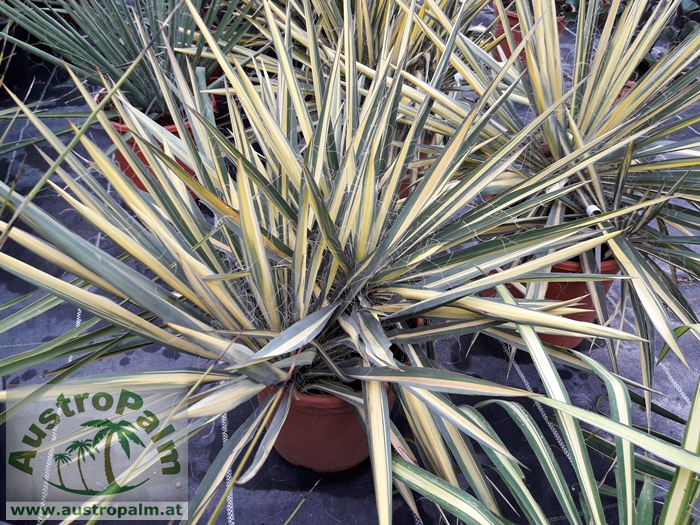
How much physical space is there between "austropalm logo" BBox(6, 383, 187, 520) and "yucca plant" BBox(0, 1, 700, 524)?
4cm

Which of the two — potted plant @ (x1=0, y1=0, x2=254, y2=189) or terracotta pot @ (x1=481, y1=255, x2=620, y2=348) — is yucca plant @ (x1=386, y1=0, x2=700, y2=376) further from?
potted plant @ (x1=0, y1=0, x2=254, y2=189)

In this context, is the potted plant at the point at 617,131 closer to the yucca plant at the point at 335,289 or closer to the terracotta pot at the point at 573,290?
the terracotta pot at the point at 573,290

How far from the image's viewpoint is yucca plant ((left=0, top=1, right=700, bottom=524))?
24.6 inches

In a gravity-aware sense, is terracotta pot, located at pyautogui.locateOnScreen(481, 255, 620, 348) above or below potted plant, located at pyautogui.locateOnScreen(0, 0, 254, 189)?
below

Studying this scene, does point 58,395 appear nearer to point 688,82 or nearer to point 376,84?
point 376,84

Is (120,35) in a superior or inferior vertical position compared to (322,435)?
superior

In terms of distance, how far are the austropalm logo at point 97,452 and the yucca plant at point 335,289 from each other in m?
0.04

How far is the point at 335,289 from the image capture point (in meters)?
0.79

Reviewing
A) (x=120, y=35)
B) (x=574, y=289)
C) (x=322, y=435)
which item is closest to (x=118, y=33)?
(x=120, y=35)

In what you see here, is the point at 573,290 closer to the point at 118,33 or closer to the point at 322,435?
the point at 322,435

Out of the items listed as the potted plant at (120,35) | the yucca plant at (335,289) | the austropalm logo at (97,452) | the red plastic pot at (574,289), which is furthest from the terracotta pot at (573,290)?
the potted plant at (120,35)

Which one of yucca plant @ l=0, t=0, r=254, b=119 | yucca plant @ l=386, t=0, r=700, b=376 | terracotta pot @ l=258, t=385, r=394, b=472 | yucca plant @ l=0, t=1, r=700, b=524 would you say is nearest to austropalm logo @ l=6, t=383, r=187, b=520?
yucca plant @ l=0, t=1, r=700, b=524

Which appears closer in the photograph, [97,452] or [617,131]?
[97,452]

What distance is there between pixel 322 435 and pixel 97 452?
14.5 inches
